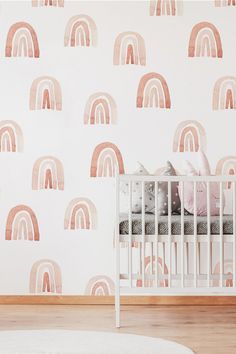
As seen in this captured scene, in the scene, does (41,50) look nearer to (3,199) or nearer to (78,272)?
(3,199)

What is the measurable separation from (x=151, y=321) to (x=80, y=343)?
693mm

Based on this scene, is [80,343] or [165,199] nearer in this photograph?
[80,343]

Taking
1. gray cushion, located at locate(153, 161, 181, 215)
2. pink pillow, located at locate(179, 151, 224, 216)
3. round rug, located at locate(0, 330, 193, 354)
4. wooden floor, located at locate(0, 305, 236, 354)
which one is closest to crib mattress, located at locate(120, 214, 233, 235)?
pink pillow, located at locate(179, 151, 224, 216)

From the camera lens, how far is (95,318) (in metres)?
3.29

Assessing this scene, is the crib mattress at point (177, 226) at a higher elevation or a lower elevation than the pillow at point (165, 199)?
lower

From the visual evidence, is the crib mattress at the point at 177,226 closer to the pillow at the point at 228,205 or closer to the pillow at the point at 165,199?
the pillow at the point at 165,199

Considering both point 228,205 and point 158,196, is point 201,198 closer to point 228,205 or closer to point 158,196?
point 158,196

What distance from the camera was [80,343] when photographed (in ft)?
8.37

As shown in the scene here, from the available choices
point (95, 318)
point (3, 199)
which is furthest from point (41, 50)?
point (95, 318)

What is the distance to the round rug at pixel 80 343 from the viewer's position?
241 cm

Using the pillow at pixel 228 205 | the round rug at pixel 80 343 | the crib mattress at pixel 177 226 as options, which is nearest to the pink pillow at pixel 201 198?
the crib mattress at pixel 177 226

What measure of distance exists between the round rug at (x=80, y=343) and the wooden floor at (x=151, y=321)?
0.12 m

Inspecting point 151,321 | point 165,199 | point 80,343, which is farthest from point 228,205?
point 80,343

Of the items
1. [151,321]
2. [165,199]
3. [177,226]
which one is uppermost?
[165,199]
